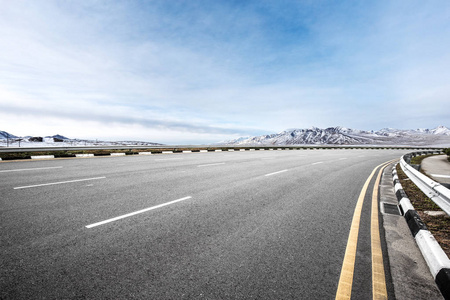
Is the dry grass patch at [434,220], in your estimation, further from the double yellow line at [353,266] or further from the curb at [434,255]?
the double yellow line at [353,266]

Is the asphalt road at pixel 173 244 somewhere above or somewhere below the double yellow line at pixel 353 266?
above

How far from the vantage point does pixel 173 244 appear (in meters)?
3.19

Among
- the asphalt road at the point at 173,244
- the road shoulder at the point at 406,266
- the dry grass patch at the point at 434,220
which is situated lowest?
the road shoulder at the point at 406,266

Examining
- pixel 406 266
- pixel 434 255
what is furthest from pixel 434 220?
pixel 406 266

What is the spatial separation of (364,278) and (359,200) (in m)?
3.80

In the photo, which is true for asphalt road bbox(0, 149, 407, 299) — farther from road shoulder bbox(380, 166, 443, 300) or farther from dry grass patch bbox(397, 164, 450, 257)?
dry grass patch bbox(397, 164, 450, 257)

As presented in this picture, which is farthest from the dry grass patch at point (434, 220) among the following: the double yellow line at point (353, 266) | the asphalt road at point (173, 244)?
the asphalt road at point (173, 244)

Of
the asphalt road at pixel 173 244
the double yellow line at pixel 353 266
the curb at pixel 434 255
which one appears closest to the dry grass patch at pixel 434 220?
the curb at pixel 434 255

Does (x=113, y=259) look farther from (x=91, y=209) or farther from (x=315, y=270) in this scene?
(x=315, y=270)

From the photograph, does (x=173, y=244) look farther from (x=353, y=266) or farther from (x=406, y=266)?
(x=406, y=266)

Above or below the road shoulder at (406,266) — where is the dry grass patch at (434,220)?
above

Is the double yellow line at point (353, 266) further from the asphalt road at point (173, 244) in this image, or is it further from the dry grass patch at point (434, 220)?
the dry grass patch at point (434, 220)

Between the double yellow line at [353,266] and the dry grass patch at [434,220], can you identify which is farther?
the dry grass patch at [434,220]

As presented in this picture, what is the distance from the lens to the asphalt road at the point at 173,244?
7.59ft
